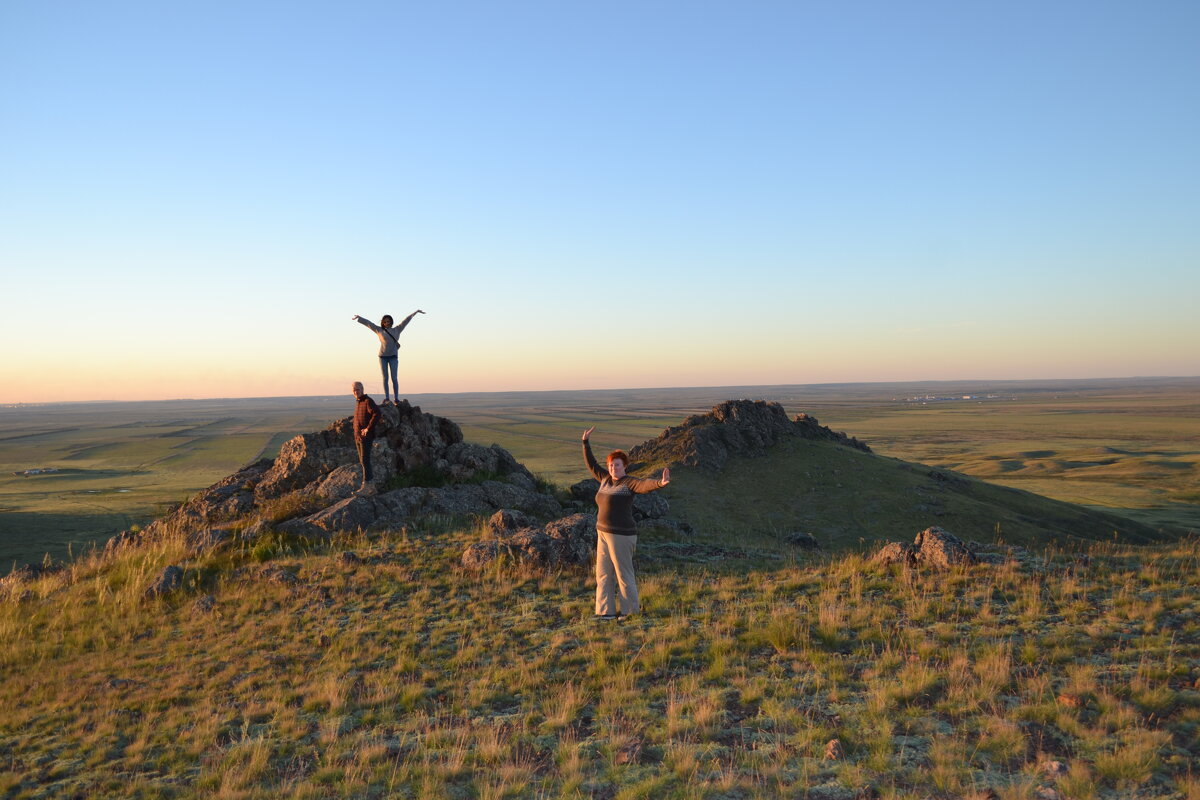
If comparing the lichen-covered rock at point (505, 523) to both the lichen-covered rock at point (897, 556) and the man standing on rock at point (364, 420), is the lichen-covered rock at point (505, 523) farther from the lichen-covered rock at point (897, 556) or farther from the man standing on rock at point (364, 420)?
Result: the lichen-covered rock at point (897, 556)

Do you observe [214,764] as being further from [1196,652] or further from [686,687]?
[1196,652]

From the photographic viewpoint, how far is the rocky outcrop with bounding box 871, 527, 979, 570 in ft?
44.2

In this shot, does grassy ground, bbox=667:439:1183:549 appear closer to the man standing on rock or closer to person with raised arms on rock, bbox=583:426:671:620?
person with raised arms on rock, bbox=583:426:671:620

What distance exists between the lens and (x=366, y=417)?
18391 millimetres

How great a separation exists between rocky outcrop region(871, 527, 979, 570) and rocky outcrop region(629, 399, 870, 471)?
14841mm

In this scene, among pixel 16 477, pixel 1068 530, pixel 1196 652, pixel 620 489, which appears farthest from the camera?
pixel 16 477

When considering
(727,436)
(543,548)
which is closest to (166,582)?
(543,548)

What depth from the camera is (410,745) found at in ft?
25.2

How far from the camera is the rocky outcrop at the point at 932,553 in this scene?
44.2ft

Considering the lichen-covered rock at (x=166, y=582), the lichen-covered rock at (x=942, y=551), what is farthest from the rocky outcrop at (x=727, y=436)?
the lichen-covered rock at (x=166, y=582)

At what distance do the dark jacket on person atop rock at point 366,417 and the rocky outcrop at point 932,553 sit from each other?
44.6 ft

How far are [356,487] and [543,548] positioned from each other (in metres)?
8.04

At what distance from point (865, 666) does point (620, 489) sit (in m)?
4.43

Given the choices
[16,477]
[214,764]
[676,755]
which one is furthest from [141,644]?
[16,477]
